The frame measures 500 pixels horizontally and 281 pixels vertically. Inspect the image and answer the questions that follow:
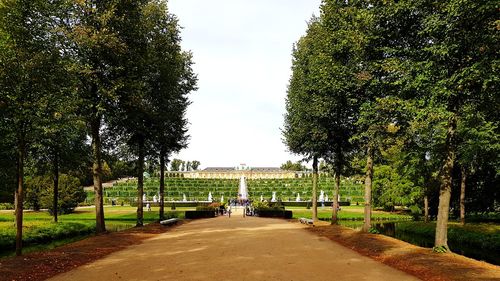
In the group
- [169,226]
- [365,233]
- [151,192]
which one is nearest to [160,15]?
[169,226]

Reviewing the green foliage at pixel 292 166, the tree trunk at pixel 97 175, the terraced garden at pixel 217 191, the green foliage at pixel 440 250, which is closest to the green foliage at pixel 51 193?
the terraced garden at pixel 217 191

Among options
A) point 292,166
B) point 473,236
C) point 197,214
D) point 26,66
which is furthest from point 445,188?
point 292,166

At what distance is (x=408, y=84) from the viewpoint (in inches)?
536

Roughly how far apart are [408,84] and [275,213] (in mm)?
25705

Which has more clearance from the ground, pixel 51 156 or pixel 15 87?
pixel 15 87

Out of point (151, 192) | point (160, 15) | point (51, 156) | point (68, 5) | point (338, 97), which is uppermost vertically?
point (160, 15)

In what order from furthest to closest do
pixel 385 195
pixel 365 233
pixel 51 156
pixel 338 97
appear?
pixel 385 195, pixel 51 156, pixel 338 97, pixel 365 233

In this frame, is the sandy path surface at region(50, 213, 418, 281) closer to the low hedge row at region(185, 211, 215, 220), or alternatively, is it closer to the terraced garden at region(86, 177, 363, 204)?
the low hedge row at region(185, 211, 215, 220)

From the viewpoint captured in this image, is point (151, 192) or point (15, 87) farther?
point (151, 192)

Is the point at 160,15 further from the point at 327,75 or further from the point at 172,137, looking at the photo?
the point at 327,75

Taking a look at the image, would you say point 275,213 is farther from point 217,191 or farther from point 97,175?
point 217,191

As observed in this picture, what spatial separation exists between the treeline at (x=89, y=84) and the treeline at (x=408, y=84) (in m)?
9.57

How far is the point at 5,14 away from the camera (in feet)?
41.0

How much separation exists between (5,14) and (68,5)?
4730mm
